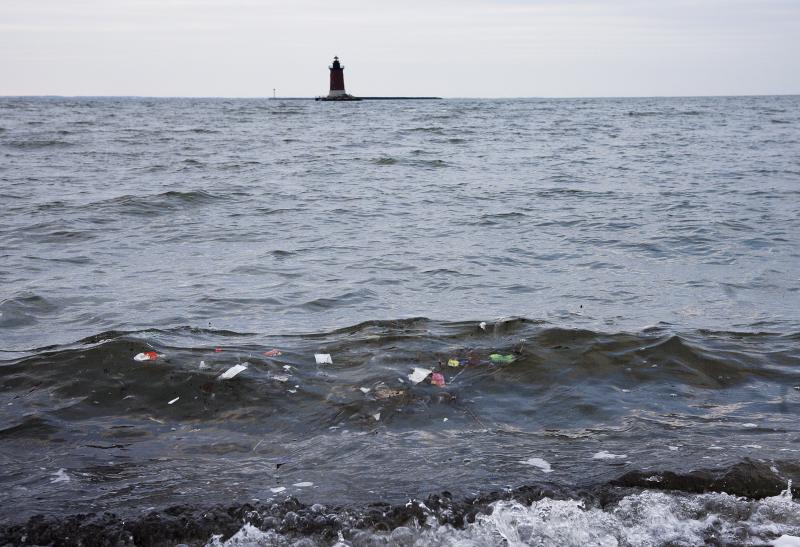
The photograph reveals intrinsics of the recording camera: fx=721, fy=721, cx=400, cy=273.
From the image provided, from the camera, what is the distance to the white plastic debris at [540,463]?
385 cm

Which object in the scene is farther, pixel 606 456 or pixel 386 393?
pixel 386 393

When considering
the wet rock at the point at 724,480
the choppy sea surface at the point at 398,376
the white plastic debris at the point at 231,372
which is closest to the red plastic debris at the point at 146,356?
the choppy sea surface at the point at 398,376

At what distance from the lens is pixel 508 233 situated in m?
11.1

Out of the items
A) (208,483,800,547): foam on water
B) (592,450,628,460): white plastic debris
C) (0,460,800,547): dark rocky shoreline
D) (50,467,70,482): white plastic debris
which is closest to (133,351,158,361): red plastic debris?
(50,467,70,482): white plastic debris

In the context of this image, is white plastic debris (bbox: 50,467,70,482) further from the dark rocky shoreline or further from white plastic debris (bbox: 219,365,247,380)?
white plastic debris (bbox: 219,365,247,380)

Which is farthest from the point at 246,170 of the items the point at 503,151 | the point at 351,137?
the point at 351,137

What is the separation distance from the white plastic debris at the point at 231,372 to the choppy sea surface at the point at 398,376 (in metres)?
0.07

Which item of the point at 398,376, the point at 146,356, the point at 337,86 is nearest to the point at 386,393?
the point at 398,376

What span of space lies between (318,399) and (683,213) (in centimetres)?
977

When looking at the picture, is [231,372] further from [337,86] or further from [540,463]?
[337,86]

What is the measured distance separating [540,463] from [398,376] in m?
1.53

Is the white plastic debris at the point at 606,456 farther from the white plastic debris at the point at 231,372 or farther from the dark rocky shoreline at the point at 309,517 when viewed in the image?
the white plastic debris at the point at 231,372

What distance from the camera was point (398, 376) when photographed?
5203 mm

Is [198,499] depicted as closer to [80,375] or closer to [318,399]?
[318,399]
